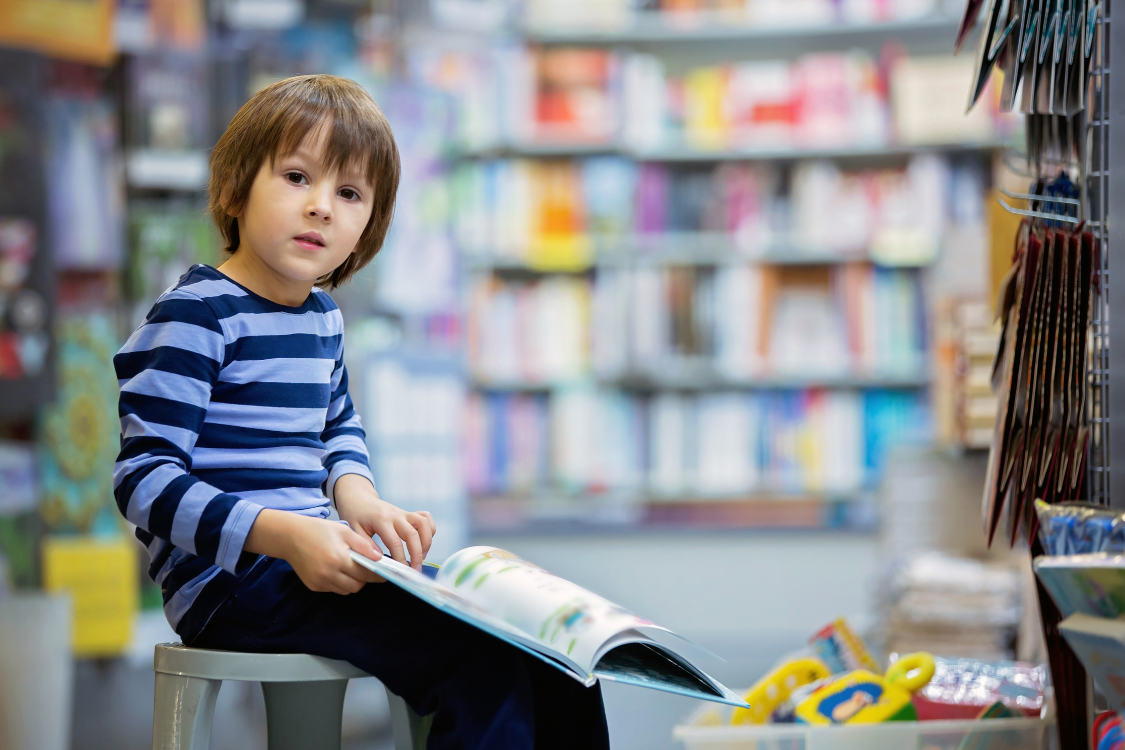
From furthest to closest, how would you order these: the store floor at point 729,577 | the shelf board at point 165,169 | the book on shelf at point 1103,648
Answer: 1. the store floor at point 729,577
2. the shelf board at point 165,169
3. the book on shelf at point 1103,648

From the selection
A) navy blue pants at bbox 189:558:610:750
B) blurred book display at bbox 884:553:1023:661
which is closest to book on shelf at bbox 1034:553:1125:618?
navy blue pants at bbox 189:558:610:750

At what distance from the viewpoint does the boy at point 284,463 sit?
2.62 ft

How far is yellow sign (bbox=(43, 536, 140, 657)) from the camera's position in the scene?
253 centimetres

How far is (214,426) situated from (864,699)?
0.80 meters

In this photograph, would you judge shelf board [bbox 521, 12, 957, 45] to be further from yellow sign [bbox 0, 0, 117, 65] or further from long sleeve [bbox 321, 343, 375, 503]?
long sleeve [bbox 321, 343, 375, 503]

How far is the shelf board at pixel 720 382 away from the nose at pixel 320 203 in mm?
2512

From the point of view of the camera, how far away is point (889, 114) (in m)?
3.32

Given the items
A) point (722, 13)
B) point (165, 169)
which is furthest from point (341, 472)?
point (722, 13)

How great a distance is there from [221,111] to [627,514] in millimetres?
1741

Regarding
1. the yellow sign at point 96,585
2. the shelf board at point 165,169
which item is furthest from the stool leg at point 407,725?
the shelf board at point 165,169

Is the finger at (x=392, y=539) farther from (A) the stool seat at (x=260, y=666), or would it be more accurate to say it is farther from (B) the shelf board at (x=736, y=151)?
(B) the shelf board at (x=736, y=151)

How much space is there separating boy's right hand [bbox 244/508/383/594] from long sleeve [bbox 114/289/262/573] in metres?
0.01

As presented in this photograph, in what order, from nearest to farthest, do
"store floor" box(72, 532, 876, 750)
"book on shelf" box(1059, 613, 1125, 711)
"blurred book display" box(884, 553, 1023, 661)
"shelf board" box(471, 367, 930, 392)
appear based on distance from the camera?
"book on shelf" box(1059, 613, 1125, 711) → "blurred book display" box(884, 553, 1023, 661) → "store floor" box(72, 532, 876, 750) → "shelf board" box(471, 367, 930, 392)

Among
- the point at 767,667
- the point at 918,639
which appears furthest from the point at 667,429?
the point at 918,639
